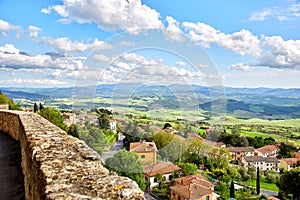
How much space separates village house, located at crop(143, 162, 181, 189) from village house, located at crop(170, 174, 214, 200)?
1149 millimetres

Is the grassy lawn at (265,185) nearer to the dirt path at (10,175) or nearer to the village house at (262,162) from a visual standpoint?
the village house at (262,162)

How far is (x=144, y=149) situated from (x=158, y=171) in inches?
323

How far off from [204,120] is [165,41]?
5789 millimetres

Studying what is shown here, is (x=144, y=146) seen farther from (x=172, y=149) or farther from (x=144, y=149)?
(x=172, y=149)

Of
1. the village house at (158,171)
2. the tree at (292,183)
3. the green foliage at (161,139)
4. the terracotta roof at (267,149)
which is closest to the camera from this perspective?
the green foliage at (161,139)

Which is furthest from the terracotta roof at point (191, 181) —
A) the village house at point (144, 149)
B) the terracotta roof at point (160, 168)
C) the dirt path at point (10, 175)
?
the dirt path at point (10, 175)

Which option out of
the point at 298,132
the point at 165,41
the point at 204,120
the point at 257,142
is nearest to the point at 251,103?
the point at 257,142

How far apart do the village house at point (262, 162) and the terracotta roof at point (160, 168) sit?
72.6 feet

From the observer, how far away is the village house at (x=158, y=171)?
2119cm

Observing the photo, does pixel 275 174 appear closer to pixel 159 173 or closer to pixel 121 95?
pixel 159 173

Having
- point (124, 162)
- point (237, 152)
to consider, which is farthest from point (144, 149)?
point (237, 152)

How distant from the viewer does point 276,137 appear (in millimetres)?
53406

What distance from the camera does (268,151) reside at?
47688mm

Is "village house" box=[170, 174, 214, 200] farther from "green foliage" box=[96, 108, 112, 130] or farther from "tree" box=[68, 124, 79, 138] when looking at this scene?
"tree" box=[68, 124, 79, 138]
